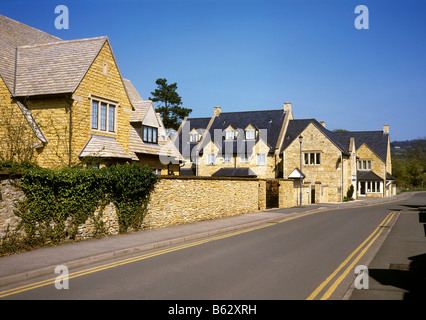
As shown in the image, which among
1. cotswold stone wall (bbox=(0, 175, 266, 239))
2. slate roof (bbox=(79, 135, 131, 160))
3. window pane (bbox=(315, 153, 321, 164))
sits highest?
window pane (bbox=(315, 153, 321, 164))

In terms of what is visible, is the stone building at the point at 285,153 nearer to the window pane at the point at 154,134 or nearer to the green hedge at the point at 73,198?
the window pane at the point at 154,134

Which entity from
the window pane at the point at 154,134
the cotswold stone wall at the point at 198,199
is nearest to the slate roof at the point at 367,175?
the cotswold stone wall at the point at 198,199

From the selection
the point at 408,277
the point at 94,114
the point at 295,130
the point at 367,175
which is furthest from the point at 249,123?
the point at 408,277

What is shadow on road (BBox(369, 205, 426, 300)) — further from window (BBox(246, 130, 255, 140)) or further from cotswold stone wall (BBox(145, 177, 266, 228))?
window (BBox(246, 130, 255, 140))

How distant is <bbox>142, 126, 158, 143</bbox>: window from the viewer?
82.2 feet

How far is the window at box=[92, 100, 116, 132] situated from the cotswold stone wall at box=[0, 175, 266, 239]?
531cm

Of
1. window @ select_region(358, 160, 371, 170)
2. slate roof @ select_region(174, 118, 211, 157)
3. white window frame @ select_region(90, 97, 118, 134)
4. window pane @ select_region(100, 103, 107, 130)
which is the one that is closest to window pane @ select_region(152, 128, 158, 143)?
white window frame @ select_region(90, 97, 118, 134)

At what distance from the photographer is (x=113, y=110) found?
21203 millimetres

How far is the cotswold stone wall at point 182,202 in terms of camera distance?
11219 mm

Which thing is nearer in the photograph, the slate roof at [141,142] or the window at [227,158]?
the slate roof at [141,142]

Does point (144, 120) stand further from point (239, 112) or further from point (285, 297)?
point (239, 112)

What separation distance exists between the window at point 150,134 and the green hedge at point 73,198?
31.0 ft

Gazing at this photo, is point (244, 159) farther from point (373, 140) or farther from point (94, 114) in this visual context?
point (94, 114)
